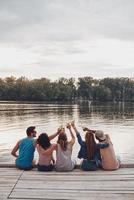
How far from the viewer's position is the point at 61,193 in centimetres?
891

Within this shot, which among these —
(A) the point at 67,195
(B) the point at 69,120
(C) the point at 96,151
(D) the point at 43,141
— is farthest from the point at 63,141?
(B) the point at 69,120

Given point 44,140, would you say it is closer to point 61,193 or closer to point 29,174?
point 29,174

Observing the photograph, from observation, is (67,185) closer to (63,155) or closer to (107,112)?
(63,155)

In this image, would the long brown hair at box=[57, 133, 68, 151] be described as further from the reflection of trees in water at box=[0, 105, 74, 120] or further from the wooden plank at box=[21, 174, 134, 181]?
the reflection of trees in water at box=[0, 105, 74, 120]

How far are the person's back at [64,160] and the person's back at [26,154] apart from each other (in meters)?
0.83

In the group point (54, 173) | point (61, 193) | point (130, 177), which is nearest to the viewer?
point (61, 193)

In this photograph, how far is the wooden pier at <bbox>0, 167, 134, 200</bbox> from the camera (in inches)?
342

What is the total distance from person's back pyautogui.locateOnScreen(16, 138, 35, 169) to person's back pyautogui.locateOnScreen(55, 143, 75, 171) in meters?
0.83

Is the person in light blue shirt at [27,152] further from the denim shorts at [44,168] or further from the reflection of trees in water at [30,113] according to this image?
the reflection of trees in water at [30,113]

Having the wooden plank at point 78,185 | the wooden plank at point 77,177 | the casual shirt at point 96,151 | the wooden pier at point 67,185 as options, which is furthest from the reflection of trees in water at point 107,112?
the wooden plank at point 78,185

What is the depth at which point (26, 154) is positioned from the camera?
11492mm

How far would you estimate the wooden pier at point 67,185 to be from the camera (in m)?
8.69

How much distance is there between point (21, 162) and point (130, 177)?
3171 millimetres

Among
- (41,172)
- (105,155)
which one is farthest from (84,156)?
(41,172)
